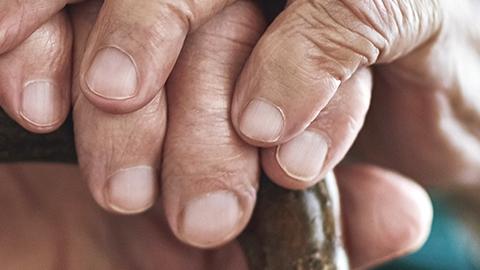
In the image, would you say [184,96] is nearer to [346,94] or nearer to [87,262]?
[346,94]

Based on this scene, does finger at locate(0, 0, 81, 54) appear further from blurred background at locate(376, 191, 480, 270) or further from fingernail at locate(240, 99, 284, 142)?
blurred background at locate(376, 191, 480, 270)

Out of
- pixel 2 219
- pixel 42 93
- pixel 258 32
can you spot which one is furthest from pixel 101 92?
pixel 2 219

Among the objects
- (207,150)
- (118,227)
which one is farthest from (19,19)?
(118,227)

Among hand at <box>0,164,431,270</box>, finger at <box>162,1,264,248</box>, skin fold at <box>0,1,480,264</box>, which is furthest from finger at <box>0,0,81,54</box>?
hand at <box>0,164,431,270</box>

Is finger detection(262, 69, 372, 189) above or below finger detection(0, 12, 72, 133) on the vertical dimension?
below

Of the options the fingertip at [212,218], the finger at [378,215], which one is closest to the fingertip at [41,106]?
the fingertip at [212,218]

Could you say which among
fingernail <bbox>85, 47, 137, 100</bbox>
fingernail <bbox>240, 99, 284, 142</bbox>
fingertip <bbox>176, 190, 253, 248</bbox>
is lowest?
fingertip <bbox>176, 190, 253, 248</bbox>

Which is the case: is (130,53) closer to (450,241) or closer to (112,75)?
(112,75)
